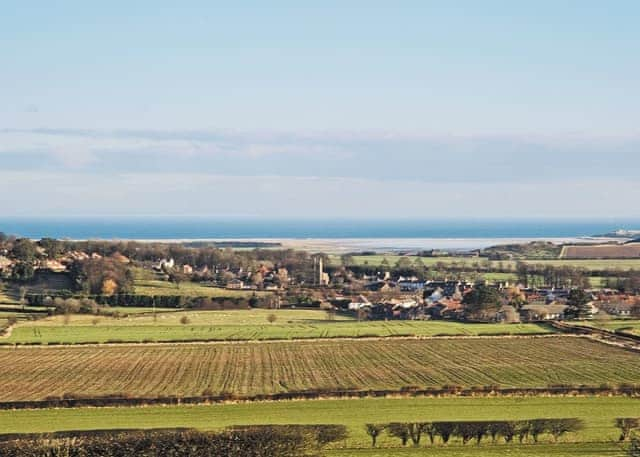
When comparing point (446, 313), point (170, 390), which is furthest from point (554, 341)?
point (170, 390)

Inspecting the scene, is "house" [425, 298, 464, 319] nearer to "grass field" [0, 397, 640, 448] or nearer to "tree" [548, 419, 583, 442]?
"grass field" [0, 397, 640, 448]

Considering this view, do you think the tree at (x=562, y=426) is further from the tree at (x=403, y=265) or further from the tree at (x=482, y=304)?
the tree at (x=403, y=265)

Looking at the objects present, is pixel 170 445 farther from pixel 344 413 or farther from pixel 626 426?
pixel 626 426

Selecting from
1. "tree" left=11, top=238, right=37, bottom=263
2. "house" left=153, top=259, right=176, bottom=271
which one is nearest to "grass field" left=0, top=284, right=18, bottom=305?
"tree" left=11, top=238, right=37, bottom=263

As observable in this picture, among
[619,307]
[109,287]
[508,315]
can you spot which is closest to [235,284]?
[109,287]

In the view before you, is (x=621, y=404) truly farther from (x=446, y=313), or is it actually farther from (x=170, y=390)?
(x=446, y=313)
